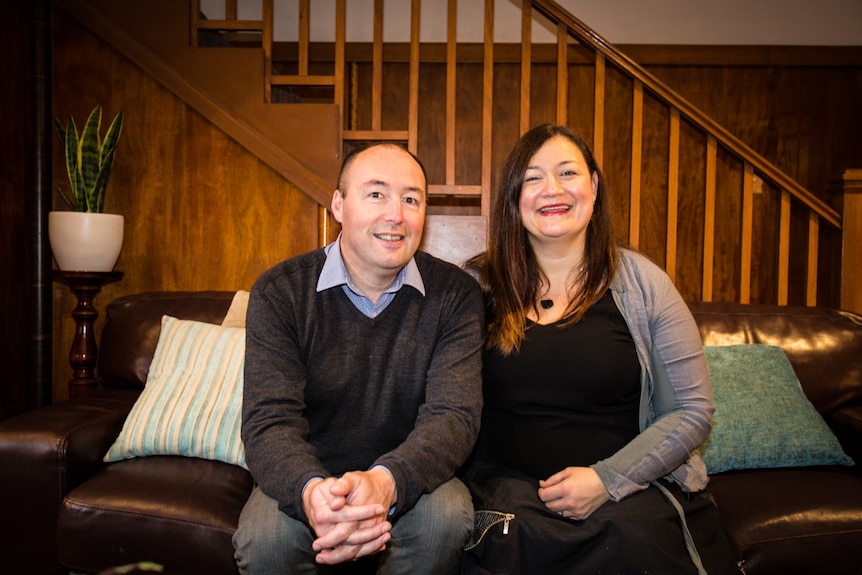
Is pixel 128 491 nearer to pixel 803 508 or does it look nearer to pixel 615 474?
pixel 615 474

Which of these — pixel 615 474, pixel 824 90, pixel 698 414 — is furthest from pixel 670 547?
pixel 824 90

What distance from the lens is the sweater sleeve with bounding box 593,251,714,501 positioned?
1.40 metres

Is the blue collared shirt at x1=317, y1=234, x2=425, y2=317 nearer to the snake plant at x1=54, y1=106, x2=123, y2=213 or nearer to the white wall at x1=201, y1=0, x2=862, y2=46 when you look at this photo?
the snake plant at x1=54, y1=106, x2=123, y2=213

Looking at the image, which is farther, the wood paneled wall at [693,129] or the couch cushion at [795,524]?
→ the wood paneled wall at [693,129]

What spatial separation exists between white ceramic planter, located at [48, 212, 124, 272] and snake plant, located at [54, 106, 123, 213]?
17 cm

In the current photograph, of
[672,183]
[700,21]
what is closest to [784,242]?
[672,183]

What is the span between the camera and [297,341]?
1476 mm

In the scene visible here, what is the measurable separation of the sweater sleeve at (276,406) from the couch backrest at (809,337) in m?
1.35

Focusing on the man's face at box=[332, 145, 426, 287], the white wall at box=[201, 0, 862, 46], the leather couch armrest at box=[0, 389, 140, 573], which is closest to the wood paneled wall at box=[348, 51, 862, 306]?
the white wall at box=[201, 0, 862, 46]

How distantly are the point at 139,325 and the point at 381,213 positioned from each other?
1.15 meters

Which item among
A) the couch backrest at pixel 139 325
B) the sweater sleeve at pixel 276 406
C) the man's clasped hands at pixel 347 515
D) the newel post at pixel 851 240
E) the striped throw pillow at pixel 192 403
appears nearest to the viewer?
the man's clasped hands at pixel 347 515

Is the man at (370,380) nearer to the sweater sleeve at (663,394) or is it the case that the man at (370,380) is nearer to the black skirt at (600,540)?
the black skirt at (600,540)

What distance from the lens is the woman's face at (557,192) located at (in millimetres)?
1567

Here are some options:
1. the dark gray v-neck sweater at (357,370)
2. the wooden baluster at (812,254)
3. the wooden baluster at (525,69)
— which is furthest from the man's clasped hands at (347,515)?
the wooden baluster at (812,254)
